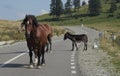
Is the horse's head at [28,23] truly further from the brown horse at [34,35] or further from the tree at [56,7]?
the tree at [56,7]

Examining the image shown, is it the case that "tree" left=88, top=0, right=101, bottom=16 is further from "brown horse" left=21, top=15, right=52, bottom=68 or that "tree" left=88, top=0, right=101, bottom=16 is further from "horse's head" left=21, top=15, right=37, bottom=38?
"horse's head" left=21, top=15, right=37, bottom=38

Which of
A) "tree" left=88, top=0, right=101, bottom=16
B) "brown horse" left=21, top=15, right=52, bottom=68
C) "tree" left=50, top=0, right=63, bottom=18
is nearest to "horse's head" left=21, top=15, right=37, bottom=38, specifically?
"brown horse" left=21, top=15, right=52, bottom=68

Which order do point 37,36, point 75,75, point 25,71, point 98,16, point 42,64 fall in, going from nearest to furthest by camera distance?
point 75,75 → point 25,71 → point 37,36 → point 42,64 → point 98,16

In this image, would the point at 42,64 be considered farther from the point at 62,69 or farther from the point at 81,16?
the point at 81,16

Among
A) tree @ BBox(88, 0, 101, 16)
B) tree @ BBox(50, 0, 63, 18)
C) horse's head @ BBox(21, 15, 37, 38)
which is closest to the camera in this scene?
horse's head @ BBox(21, 15, 37, 38)

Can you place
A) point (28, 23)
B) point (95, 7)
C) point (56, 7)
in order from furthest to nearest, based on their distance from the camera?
point (56, 7) < point (95, 7) < point (28, 23)

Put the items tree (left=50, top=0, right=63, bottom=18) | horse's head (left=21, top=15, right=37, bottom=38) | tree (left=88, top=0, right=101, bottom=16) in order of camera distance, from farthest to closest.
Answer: tree (left=50, top=0, right=63, bottom=18) < tree (left=88, top=0, right=101, bottom=16) < horse's head (left=21, top=15, right=37, bottom=38)

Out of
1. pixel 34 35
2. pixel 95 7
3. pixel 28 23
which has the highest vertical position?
pixel 28 23

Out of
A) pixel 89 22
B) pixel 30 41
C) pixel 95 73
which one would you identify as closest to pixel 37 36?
pixel 30 41

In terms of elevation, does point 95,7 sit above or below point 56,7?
below

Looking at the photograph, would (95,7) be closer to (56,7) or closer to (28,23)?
(56,7)

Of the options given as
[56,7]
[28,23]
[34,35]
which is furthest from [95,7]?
[28,23]

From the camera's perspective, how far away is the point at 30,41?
18438 mm

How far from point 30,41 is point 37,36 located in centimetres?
36
